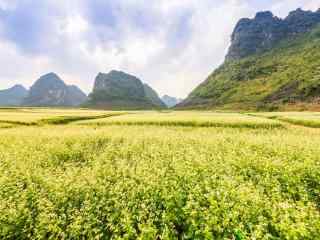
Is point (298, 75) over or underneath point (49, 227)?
over

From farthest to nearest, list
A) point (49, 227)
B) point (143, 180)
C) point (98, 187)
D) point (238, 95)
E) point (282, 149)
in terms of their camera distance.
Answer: point (238, 95), point (282, 149), point (143, 180), point (98, 187), point (49, 227)

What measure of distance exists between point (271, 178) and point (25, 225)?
413 inches

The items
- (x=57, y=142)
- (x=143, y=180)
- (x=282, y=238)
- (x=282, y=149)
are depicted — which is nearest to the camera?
(x=282, y=238)

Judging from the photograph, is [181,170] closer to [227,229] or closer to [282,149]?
[227,229]

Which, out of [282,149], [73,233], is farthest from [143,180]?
[282,149]

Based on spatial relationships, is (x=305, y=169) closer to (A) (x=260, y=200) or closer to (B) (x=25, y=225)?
(A) (x=260, y=200)

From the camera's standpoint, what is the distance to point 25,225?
7902 mm

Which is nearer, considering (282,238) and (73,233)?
(282,238)

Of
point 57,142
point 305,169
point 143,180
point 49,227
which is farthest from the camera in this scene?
point 57,142

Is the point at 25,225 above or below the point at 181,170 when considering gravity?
below

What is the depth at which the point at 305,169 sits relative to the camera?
11688 mm

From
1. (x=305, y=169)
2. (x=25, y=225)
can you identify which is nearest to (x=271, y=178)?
(x=305, y=169)

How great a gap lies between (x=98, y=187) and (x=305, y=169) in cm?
1003

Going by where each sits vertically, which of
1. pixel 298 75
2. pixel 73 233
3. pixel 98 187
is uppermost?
pixel 298 75
